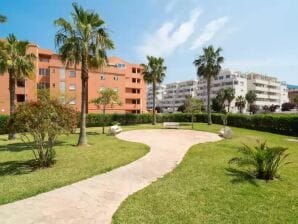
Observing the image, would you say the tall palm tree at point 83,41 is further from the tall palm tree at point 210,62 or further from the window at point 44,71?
the window at point 44,71

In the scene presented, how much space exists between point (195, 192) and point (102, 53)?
14135mm

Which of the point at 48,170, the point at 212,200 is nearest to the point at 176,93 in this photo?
the point at 48,170

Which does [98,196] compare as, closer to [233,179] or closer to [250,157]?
[233,179]

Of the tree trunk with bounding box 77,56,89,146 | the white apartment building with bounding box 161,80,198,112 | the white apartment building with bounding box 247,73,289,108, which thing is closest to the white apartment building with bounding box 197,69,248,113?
the white apartment building with bounding box 247,73,289,108

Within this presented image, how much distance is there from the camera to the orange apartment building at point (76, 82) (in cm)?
4391

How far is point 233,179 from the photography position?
8.67 meters

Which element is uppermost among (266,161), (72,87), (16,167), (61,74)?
(61,74)

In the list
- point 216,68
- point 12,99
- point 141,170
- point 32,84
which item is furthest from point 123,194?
point 32,84

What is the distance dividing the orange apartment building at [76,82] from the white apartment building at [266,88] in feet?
225

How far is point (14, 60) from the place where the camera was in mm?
24203

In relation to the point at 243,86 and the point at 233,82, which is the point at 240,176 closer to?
the point at 233,82

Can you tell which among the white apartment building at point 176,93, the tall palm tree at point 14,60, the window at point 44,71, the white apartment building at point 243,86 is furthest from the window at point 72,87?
the white apartment building at point 176,93

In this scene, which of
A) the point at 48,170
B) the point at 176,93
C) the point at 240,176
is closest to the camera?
the point at 240,176

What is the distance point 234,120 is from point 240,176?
96.1ft
